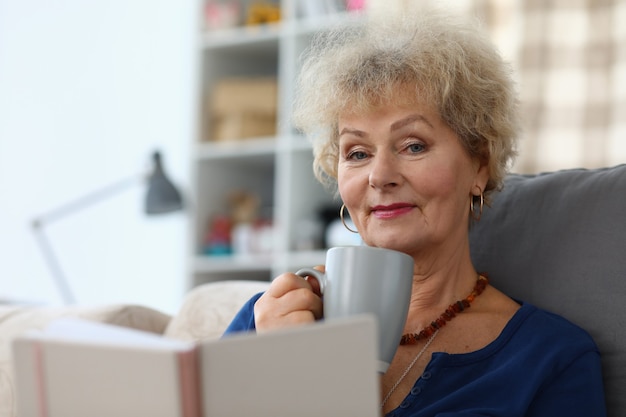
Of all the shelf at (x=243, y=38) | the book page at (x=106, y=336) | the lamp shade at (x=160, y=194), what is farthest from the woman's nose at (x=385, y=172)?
the shelf at (x=243, y=38)

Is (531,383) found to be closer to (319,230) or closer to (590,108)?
(590,108)

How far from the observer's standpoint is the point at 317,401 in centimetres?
80

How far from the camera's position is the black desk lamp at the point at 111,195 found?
313cm

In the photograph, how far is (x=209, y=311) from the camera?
5.32 ft

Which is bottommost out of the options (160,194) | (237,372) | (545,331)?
(160,194)

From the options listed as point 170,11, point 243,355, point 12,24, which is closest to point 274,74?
point 170,11

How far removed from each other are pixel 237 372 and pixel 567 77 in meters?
2.35

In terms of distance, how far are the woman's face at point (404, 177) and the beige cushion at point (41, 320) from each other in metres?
0.52

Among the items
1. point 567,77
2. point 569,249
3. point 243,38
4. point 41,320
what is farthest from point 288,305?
point 243,38

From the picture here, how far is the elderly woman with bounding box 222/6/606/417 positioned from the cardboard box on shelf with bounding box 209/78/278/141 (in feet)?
6.60

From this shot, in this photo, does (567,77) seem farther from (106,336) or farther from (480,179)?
(106,336)

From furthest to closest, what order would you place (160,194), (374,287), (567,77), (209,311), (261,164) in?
1. (261,164)
2. (160,194)
3. (567,77)
4. (209,311)
5. (374,287)

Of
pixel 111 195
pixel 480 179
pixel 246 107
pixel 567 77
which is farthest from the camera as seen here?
pixel 111 195

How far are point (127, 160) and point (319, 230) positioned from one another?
1190 millimetres
